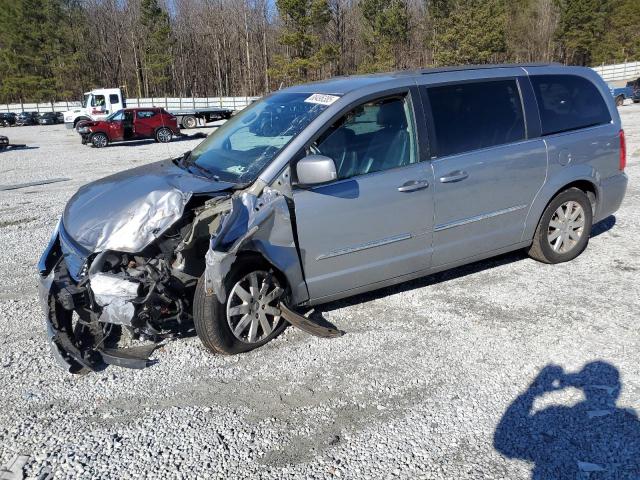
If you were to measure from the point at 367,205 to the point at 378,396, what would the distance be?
1.35 m

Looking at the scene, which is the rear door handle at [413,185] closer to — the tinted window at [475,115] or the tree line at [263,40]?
the tinted window at [475,115]

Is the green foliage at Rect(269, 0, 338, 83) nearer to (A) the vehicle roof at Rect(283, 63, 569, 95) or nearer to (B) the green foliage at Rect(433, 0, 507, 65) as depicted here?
(B) the green foliage at Rect(433, 0, 507, 65)

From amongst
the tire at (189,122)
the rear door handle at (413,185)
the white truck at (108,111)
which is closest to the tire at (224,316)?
the rear door handle at (413,185)

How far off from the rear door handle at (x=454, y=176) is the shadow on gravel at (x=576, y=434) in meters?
1.61

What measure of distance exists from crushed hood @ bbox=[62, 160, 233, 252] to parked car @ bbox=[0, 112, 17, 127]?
43.7 m

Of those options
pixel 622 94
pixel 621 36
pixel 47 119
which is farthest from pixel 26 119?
pixel 621 36

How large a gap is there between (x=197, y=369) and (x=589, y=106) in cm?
429

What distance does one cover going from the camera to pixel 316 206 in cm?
362

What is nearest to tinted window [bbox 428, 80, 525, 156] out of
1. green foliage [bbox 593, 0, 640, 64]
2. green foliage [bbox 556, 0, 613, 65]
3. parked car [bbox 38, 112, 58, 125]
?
parked car [bbox 38, 112, 58, 125]

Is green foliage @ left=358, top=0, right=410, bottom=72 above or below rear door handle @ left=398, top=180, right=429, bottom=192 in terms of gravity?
above

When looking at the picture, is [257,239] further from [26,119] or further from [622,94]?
[26,119]

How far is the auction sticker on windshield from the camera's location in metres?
3.87

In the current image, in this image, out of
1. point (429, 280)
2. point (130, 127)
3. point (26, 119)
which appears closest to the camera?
point (429, 280)

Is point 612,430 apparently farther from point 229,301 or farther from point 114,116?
point 114,116
